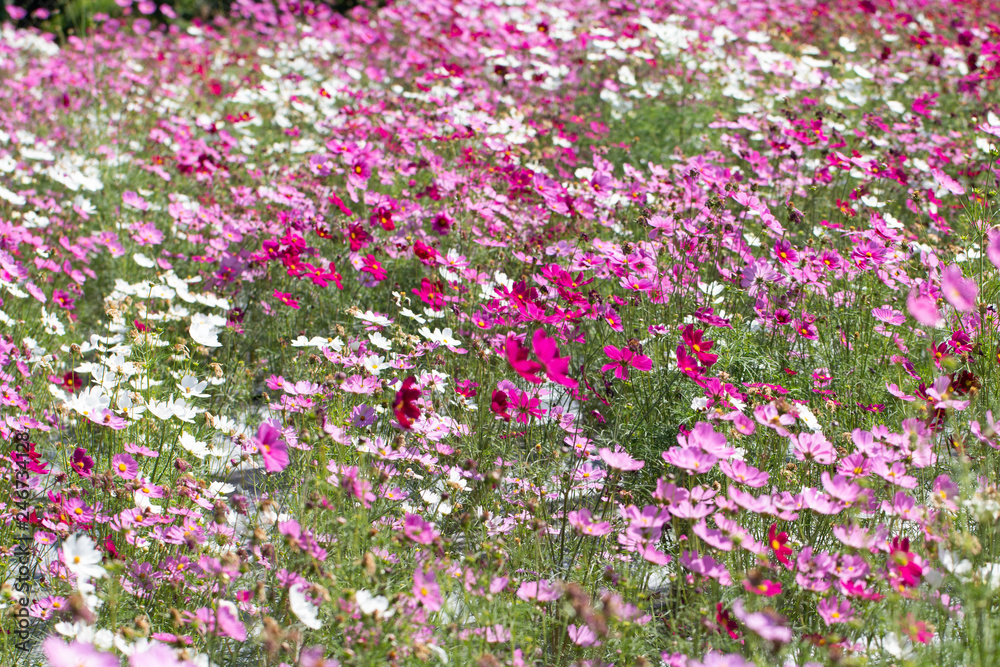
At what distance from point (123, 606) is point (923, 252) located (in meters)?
2.69

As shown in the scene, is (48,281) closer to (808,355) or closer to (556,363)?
(556,363)

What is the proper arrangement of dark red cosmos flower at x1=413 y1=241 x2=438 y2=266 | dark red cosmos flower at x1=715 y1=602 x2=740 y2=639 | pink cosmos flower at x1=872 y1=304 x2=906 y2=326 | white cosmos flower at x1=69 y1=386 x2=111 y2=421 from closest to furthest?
dark red cosmos flower at x1=715 y1=602 x2=740 y2=639 < white cosmos flower at x1=69 y1=386 x2=111 y2=421 < pink cosmos flower at x1=872 y1=304 x2=906 y2=326 < dark red cosmos flower at x1=413 y1=241 x2=438 y2=266

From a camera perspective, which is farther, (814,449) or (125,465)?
(125,465)

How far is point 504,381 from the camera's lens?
2180 millimetres

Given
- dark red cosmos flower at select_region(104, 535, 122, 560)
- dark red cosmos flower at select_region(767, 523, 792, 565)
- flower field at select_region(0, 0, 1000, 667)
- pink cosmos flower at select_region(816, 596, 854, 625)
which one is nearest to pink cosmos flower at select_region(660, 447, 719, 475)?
flower field at select_region(0, 0, 1000, 667)

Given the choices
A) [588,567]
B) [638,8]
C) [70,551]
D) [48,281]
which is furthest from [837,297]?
[638,8]

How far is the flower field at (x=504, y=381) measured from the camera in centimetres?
163

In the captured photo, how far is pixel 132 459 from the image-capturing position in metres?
1.99

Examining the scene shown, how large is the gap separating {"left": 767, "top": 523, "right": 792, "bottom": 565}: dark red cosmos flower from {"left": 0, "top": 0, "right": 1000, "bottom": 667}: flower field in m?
0.05

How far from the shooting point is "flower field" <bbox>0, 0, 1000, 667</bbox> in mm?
1628

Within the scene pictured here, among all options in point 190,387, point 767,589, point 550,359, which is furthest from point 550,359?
point 190,387

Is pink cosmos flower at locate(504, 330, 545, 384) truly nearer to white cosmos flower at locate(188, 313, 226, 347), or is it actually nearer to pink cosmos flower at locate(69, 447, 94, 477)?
pink cosmos flower at locate(69, 447, 94, 477)

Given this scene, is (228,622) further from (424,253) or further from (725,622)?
(424,253)

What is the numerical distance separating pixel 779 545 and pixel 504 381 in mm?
784
